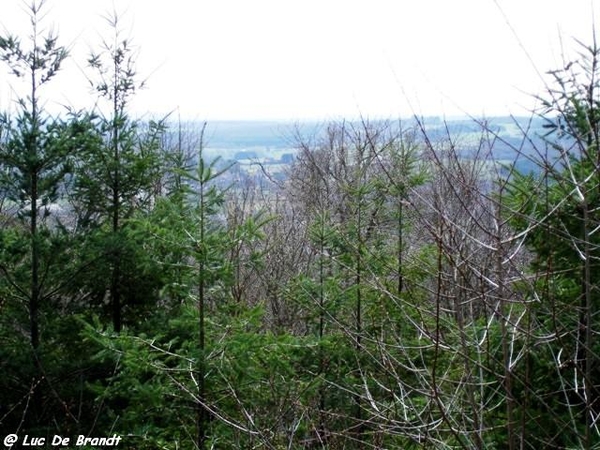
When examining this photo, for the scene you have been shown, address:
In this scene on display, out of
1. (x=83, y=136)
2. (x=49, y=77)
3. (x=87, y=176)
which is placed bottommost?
(x=87, y=176)

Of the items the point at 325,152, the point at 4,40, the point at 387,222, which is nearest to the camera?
the point at 4,40

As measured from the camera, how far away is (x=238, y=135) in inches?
1706

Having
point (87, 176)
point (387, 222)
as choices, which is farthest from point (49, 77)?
point (387, 222)

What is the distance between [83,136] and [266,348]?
3609mm

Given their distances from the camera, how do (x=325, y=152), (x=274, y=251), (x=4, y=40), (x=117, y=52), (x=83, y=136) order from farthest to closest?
(x=325, y=152)
(x=274, y=251)
(x=117, y=52)
(x=83, y=136)
(x=4, y=40)

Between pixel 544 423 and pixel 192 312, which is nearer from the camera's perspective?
pixel 544 423

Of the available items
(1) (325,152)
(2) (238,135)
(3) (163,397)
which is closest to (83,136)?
(3) (163,397)

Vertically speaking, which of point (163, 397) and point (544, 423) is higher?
point (544, 423)

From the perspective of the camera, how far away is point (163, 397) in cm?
656

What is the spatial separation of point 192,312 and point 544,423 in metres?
3.41

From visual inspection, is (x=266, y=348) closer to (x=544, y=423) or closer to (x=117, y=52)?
(x=544, y=423)

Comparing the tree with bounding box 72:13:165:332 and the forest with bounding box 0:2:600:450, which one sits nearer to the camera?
the forest with bounding box 0:2:600:450

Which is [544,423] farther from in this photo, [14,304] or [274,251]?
[274,251]

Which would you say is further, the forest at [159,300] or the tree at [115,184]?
the tree at [115,184]
